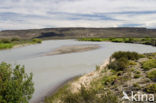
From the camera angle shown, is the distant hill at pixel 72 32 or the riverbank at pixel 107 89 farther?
the distant hill at pixel 72 32

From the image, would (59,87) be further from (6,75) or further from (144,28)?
(144,28)

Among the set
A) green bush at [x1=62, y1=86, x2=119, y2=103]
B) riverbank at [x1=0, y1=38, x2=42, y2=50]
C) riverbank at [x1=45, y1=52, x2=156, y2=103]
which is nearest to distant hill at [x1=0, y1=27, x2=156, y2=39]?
riverbank at [x1=0, y1=38, x2=42, y2=50]

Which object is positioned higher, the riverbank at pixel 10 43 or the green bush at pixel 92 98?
the green bush at pixel 92 98

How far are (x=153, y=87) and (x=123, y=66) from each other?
25.9ft

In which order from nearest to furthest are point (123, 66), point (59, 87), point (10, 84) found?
point (10, 84) < point (59, 87) < point (123, 66)

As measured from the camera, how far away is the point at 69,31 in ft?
644

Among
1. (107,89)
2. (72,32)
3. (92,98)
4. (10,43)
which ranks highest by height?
(92,98)

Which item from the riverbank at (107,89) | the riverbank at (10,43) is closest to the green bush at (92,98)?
the riverbank at (107,89)

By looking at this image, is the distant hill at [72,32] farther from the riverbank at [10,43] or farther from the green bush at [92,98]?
the green bush at [92,98]

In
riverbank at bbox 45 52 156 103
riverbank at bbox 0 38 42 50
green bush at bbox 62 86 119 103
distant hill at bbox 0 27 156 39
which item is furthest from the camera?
distant hill at bbox 0 27 156 39

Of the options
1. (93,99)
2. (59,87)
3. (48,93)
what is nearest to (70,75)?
(59,87)

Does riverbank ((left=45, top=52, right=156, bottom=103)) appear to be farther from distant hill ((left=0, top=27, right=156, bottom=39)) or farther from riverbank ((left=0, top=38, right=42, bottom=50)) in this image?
distant hill ((left=0, top=27, right=156, bottom=39))

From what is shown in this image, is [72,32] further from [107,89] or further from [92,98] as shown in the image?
[92,98]

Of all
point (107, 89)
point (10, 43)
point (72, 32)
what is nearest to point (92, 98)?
point (107, 89)
